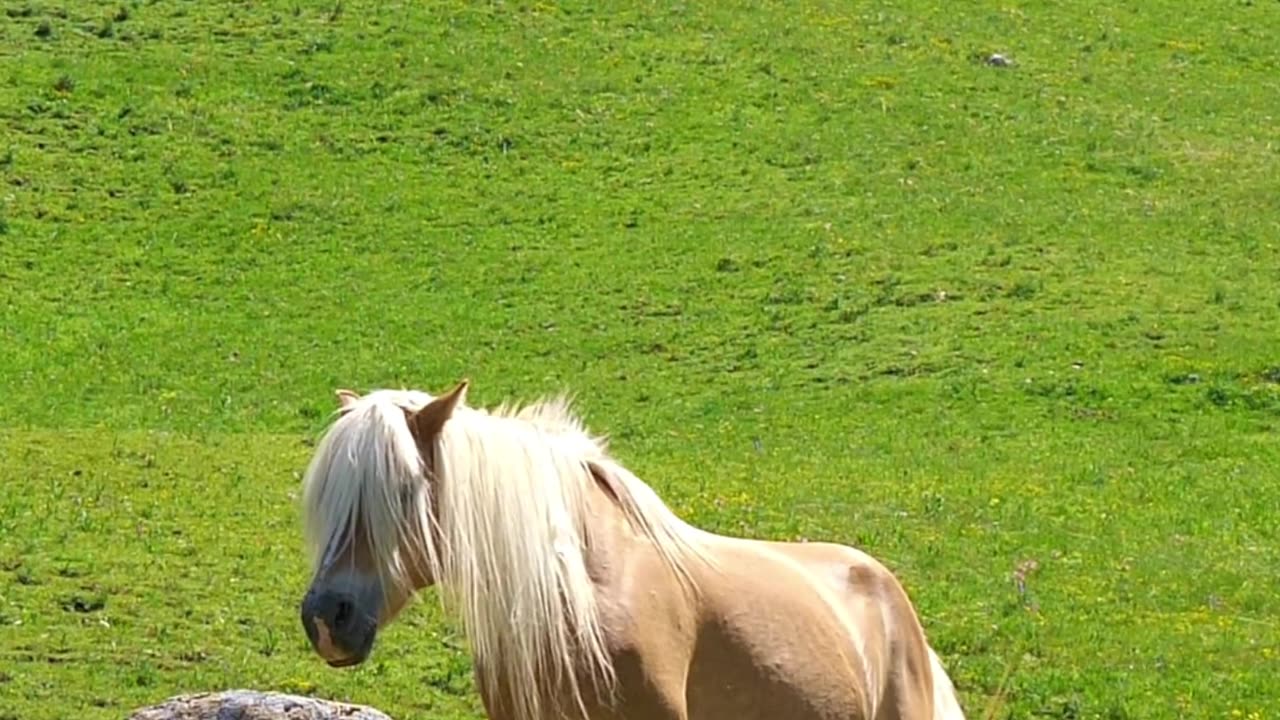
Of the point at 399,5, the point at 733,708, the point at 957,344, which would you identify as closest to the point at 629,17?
the point at 399,5

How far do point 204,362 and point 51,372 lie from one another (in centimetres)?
166

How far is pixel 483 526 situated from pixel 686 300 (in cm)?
2017

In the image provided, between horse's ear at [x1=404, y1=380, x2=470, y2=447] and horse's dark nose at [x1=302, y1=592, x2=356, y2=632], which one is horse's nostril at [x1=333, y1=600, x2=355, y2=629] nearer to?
horse's dark nose at [x1=302, y1=592, x2=356, y2=632]

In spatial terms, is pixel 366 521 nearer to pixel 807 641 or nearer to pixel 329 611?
pixel 329 611

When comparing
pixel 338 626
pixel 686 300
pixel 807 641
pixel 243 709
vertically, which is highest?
pixel 338 626

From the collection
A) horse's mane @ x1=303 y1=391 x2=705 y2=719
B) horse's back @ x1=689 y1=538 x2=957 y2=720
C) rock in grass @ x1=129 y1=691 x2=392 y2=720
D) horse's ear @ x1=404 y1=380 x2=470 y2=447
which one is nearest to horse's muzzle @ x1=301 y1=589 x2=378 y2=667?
horse's mane @ x1=303 y1=391 x2=705 y2=719

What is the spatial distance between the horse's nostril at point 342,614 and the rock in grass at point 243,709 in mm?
2999

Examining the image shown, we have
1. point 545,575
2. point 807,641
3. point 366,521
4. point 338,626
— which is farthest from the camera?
point 807,641

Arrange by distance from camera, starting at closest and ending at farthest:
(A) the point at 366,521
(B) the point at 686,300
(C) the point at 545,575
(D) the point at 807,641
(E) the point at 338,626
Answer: (E) the point at 338,626 < (A) the point at 366,521 < (C) the point at 545,575 < (D) the point at 807,641 < (B) the point at 686,300

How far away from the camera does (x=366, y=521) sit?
21.2 ft

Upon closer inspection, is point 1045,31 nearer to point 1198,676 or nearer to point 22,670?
A: point 1198,676

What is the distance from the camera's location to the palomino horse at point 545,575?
6477 mm

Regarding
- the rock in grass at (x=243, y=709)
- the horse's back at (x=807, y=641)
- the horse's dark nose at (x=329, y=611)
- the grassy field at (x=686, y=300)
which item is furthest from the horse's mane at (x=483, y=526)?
the grassy field at (x=686, y=300)

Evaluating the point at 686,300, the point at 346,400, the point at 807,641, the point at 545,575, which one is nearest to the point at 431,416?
the point at 346,400
